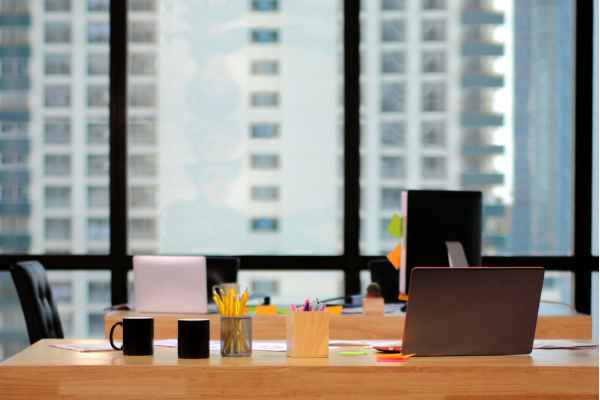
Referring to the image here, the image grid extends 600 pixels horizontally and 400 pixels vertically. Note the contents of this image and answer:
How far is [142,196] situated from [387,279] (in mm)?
1752

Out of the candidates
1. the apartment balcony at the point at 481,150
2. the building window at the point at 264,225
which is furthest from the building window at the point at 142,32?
the apartment balcony at the point at 481,150

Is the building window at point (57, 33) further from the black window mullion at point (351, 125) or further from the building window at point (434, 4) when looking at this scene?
the building window at point (434, 4)

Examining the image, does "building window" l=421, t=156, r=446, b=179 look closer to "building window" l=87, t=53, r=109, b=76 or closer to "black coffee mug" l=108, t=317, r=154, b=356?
"building window" l=87, t=53, r=109, b=76

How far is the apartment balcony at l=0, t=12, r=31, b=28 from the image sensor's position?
5531 millimetres

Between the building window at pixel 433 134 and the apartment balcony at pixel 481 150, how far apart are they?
0.15 m

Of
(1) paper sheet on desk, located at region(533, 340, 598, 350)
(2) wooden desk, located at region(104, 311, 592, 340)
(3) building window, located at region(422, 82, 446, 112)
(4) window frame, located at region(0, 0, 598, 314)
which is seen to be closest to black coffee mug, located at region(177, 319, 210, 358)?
(1) paper sheet on desk, located at region(533, 340, 598, 350)

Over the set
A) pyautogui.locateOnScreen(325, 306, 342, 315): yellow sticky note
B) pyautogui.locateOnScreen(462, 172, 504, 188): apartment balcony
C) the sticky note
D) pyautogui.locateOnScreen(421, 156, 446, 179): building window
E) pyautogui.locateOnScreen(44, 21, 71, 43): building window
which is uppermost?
pyautogui.locateOnScreen(44, 21, 71, 43): building window

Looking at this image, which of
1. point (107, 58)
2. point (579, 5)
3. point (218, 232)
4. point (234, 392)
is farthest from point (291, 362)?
point (579, 5)

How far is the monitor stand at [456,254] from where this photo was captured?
10.5 feet

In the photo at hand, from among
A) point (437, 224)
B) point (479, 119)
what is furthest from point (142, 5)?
point (437, 224)

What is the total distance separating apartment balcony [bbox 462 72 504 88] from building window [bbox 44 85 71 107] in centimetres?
243

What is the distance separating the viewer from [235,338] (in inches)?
91.7

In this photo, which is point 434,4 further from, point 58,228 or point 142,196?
point 58,228

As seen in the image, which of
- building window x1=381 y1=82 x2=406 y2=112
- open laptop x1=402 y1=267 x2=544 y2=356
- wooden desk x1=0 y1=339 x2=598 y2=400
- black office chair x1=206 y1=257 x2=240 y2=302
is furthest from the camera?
building window x1=381 y1=82 x2=406 y2=112
